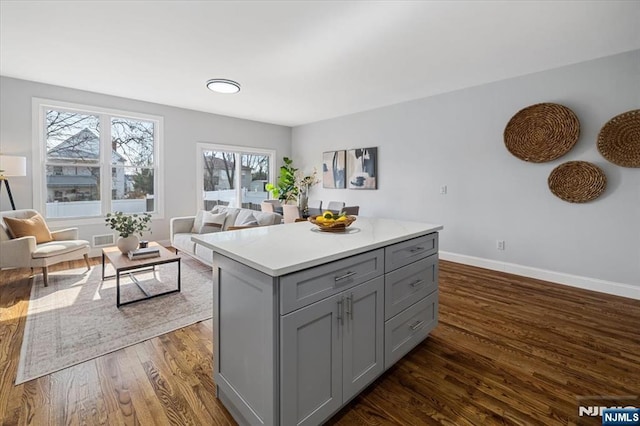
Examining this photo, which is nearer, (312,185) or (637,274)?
(637,274)

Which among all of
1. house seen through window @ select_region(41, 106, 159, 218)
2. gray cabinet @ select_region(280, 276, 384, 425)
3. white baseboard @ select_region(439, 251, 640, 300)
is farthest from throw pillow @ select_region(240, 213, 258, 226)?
white baseboard @ select_region(439, 251, 640, 300)

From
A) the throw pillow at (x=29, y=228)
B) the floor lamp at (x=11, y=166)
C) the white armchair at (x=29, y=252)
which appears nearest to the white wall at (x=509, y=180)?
the white armchair at (x=29, y=252)

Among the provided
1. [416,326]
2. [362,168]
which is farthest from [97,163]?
[416,326]

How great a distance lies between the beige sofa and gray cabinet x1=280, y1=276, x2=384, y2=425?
2.37m

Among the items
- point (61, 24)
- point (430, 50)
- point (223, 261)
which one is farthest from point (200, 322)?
point (430, 50)

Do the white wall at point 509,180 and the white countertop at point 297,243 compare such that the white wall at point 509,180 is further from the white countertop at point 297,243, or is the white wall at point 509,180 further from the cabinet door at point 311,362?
the cabinet door at point 311,362

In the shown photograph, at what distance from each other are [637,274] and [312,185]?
17.1 feet

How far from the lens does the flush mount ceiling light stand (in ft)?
12.1

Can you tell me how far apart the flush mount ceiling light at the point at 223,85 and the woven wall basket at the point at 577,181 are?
406 centimetres

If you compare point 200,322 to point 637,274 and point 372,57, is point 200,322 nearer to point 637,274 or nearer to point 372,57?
point 372,57

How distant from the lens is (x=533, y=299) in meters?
3.05

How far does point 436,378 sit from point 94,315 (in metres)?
2.85

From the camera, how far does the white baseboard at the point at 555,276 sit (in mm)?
3131

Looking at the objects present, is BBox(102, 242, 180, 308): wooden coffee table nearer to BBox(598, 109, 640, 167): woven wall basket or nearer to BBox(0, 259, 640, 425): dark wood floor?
BBox(0, 259, 640, 425): dark wood floor
